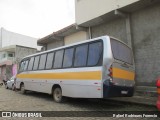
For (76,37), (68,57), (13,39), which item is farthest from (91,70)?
(13,39)

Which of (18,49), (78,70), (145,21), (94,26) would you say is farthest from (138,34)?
(18,49)

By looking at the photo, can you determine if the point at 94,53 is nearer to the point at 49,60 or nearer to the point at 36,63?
the point at 49,60

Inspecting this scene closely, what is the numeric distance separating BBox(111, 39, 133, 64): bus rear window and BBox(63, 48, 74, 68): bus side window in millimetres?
2182

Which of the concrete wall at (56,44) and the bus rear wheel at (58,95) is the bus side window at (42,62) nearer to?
the bus rear wheel at (58,95)

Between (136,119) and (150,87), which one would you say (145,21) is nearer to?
(150,87)

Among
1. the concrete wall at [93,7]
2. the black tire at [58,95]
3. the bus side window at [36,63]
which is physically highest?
the concrete wall at [93,7]

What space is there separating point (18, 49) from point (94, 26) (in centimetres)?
2662

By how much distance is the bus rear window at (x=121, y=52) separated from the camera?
809 cm

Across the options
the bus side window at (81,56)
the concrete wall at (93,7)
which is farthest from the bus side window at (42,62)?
the concrete wall at (93,7)

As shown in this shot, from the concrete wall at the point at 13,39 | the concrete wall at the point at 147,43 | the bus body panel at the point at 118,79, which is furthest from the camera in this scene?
the concrete wall at the point at 13,39

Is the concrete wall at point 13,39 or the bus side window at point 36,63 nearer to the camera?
the bus side window at point 36,63

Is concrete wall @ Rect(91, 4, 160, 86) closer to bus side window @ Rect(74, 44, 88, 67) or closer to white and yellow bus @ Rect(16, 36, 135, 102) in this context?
white and yellow bus @ Rect(16, 36, 135, 102)

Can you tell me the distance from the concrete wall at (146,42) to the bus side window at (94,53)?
4.53m

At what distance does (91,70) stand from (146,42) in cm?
514
